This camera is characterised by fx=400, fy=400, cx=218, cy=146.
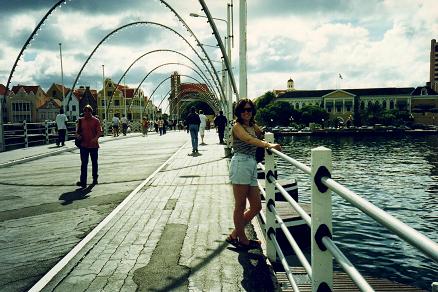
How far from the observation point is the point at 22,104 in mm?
97188

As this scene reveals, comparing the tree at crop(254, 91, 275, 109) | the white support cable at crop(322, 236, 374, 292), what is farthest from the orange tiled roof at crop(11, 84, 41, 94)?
the white support cable at crop(322, 236, 374, 292)

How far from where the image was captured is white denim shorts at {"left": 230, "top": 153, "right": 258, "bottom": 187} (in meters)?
4.69

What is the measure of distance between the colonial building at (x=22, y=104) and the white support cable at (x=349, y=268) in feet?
338

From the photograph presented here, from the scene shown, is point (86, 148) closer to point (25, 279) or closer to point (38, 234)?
point (38, 234)

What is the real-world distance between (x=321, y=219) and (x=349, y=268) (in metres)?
0.59

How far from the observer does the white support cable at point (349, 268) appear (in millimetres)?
1561

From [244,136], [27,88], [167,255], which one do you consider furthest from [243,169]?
[27,88]

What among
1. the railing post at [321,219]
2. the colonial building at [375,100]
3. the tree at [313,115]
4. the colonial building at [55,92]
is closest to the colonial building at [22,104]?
the colonial building at [55,92]

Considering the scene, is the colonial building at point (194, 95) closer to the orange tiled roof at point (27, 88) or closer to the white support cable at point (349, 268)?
the orange tiled roof at point (27, 88)

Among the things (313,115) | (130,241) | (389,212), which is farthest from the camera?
(313,115)

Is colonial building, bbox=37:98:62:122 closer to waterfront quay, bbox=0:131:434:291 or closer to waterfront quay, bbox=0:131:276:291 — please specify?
waterfront quay, bbox=0:131:276:291

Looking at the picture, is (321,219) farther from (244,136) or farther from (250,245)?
(250,245)

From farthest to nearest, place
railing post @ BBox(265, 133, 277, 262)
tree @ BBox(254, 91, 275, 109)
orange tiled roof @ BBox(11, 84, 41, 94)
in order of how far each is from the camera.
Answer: tree @ BBox(254, 91, 275, 109) < orange tiled roof @ BBox(11, 84, 41, 94) < railing post @ BBox(265, 133, 277, 262)

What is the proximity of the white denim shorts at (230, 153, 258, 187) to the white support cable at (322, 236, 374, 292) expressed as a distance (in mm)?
2424
